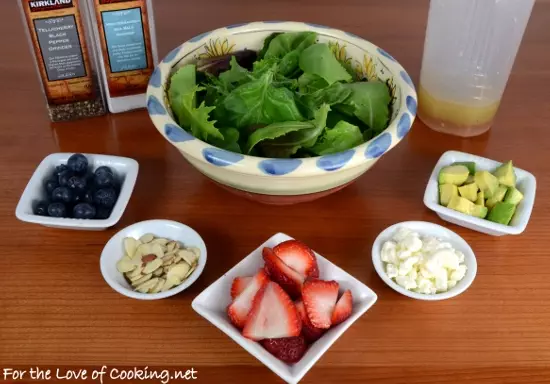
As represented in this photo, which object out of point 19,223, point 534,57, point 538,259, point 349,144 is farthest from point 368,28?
point 19,223

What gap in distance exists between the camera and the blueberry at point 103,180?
2.68ft

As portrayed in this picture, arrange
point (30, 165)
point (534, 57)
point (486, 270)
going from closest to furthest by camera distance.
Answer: point (486, 270), point (30, 165), point (534, 57)

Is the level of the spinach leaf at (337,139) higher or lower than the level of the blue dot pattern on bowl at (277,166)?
lower

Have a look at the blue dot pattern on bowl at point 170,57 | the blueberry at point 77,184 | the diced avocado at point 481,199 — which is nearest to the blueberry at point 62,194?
the blueberry at point 77,184

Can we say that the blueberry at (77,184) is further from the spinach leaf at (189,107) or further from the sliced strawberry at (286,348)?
the sliced strawberry at (286,348)

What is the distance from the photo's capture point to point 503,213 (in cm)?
79

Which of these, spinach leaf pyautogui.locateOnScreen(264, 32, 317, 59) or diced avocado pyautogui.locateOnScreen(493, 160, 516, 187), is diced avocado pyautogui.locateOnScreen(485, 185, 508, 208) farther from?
spinach leaf pyautogui.locateOnScreen(264, 32, 317, 59)

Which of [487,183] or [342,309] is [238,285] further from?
[487,183]

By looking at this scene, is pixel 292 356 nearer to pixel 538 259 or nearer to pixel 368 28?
pixel 538 259

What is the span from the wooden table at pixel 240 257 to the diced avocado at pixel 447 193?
0.13 feet

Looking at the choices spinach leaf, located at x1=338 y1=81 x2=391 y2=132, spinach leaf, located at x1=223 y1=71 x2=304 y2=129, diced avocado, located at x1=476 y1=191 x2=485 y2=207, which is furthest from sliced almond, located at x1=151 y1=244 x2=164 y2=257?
diced avocado, located at x1=476 y1=191 x2=485 y2=207

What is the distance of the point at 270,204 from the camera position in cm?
85

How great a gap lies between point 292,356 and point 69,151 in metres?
0.52

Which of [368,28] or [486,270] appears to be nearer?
[486,270]
